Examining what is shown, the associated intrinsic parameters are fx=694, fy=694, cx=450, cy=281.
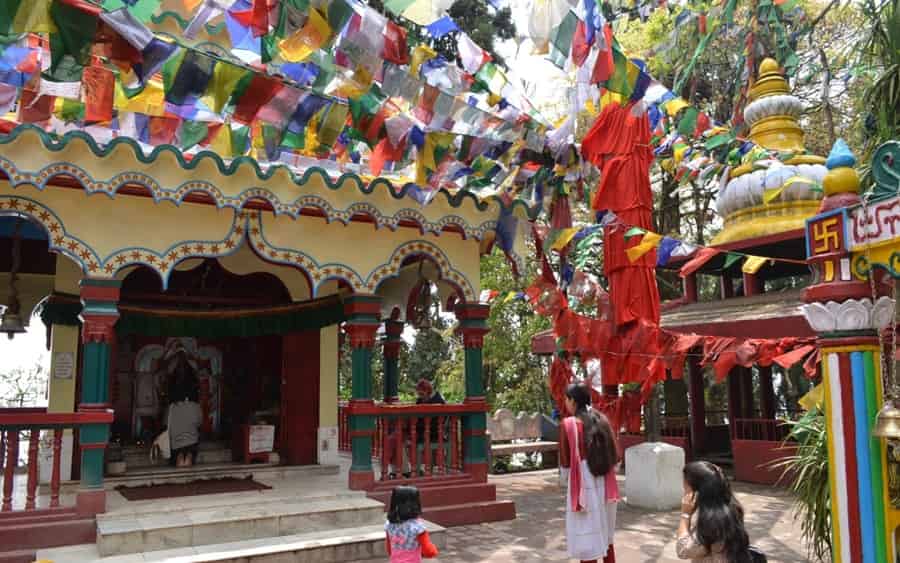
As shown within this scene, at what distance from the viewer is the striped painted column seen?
452 centimetres

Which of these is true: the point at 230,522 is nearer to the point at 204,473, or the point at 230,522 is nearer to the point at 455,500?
the point at 455,500

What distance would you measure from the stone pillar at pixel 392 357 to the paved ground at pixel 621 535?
305 cm

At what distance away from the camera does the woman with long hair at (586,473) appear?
5297mm

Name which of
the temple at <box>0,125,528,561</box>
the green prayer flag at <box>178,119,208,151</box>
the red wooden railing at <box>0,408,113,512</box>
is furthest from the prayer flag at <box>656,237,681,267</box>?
the red wooden railing at <box>0,408,113,512</box>

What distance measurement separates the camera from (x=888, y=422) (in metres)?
4.16

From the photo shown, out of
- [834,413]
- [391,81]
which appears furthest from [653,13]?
[834,413]

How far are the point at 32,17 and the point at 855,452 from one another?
240 inches

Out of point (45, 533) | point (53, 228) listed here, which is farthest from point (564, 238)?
point (45, 533)

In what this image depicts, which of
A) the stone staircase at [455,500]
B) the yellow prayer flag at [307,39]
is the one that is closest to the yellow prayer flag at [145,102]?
the yellow prayer flag at [307,39]

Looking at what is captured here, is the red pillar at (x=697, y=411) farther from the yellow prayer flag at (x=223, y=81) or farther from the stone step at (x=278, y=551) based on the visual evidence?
the yellow prayer flag at (x=223, y=81)

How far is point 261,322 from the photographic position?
36.7 feet

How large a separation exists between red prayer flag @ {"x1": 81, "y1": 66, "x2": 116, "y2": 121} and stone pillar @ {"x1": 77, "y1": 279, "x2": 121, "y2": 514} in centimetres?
176

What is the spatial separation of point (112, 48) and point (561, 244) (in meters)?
5.64

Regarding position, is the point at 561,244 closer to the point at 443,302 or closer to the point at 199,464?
the point at 443,302
